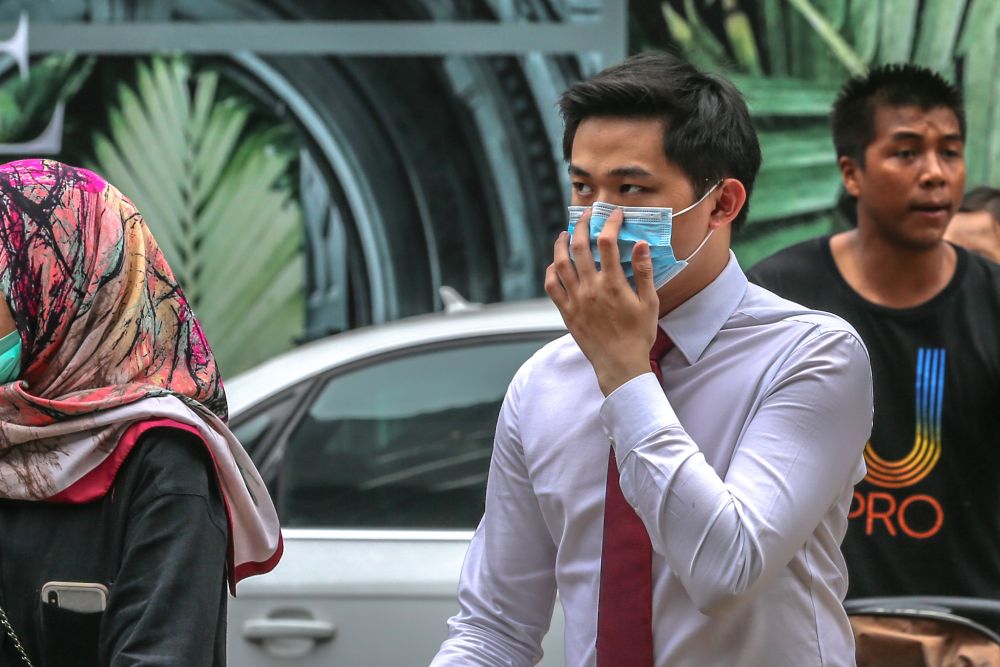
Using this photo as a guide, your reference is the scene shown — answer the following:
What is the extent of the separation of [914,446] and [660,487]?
1.34 meters

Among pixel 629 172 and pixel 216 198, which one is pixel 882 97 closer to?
pixel 629 172

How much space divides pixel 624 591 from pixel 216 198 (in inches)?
243

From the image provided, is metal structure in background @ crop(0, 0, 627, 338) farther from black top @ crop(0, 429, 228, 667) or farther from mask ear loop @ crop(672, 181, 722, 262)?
black top @ crop(0, 429, 228, 667)

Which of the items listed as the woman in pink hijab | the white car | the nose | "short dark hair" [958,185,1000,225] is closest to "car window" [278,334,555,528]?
the white car

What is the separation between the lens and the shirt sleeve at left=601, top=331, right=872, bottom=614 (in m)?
1.85

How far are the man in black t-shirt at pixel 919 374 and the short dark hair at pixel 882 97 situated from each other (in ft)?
0.39

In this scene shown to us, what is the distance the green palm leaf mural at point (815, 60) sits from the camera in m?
7.55

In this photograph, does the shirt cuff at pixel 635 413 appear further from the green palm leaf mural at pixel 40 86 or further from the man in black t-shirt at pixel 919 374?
the green palm leaf mural at pixel 40 86

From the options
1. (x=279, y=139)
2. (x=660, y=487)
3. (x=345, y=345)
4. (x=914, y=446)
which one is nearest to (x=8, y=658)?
(x=660, y=487)

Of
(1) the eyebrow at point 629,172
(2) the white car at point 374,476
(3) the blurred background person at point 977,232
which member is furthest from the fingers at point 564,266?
(3) the blurred background person at point 977,232

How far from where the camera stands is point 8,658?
2.08m

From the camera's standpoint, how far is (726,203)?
219cm

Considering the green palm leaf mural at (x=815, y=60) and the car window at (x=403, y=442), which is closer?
the car window at (x=403, y=442)

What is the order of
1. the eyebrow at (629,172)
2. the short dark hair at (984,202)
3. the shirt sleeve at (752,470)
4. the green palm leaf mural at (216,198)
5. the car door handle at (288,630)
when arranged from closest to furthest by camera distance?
A: the shirt sleeve at (752,470) < the eyebrow at (629,172) < the car door handle at (288,630) < the short dark hair at (984,202) < the green palm leaf mural at (216,198)
